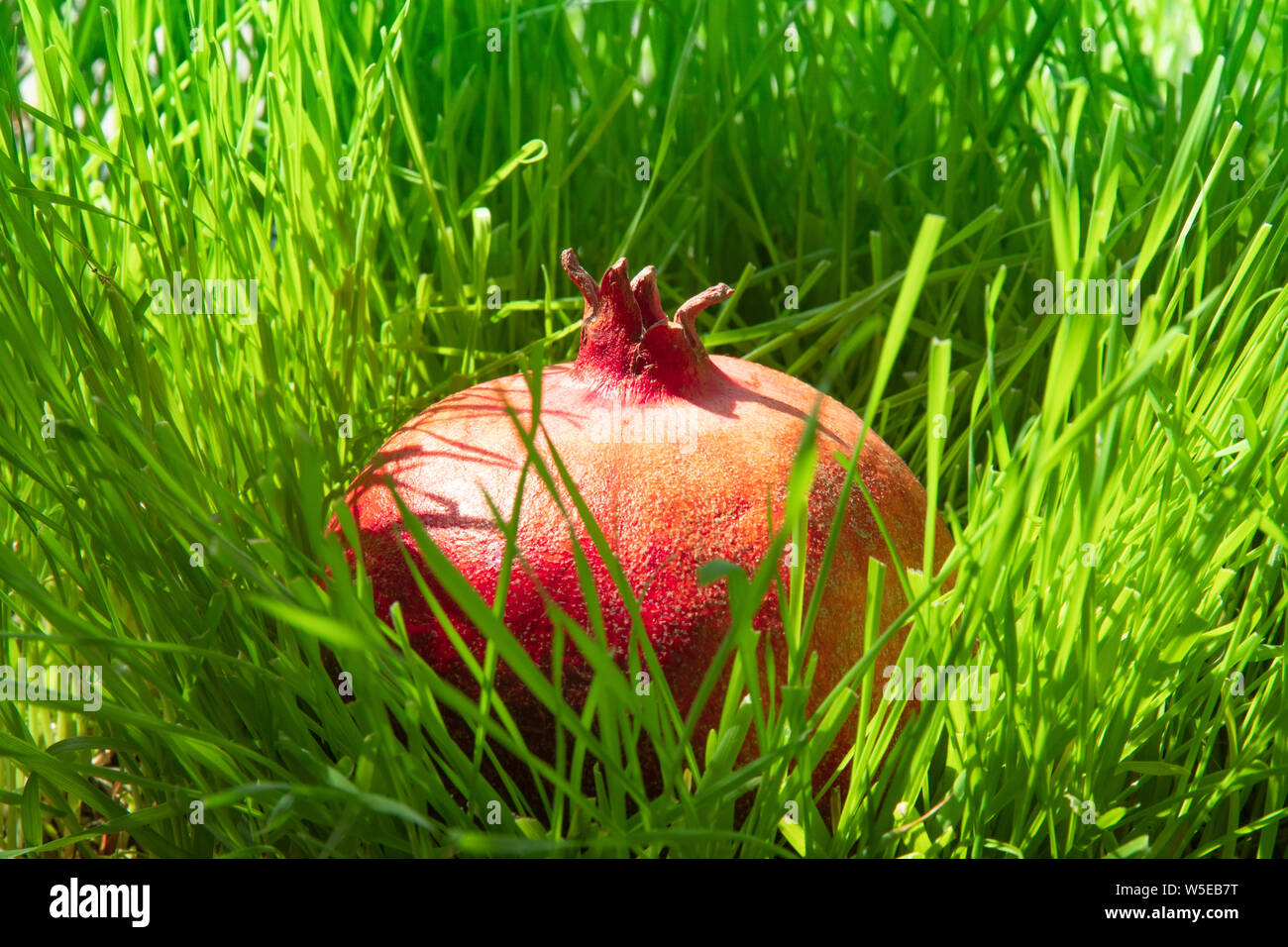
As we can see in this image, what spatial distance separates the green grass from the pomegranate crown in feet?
0.32

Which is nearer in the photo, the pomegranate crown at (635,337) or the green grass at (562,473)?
the green grass at (562,473)

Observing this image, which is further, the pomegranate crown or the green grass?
the pomegranate crown

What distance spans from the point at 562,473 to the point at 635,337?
0.29m

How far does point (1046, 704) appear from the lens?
2.00 feet

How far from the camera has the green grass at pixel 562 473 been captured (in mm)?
560

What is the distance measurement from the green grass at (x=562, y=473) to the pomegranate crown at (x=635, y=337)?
0.10m

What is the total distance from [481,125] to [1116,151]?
0.88 meters

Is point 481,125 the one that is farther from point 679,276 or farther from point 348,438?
point 348,438

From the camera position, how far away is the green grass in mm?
560

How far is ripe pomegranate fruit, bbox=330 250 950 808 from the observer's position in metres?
0.66

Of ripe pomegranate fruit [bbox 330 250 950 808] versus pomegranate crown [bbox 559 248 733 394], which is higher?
pomegranate crown [bbox 559 248 733 394]

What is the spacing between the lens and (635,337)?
771 millimetres

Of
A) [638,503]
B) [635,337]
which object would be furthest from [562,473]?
[635,337]
